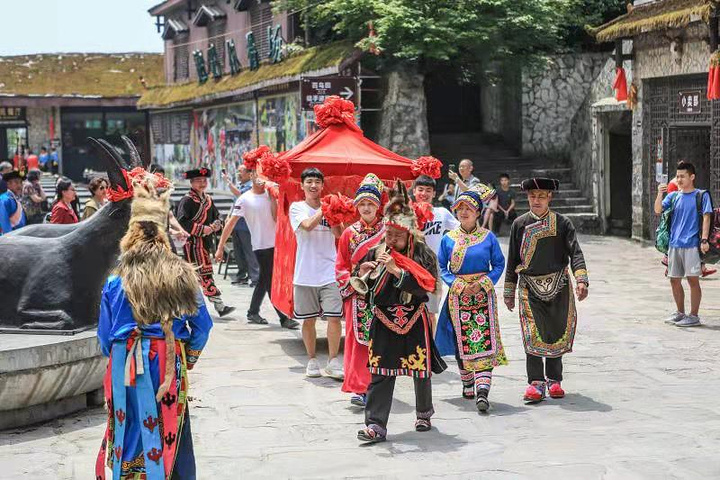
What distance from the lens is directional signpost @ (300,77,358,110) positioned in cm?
1950

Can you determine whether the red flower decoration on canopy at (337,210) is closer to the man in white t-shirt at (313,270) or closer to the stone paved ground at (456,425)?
the man in white t-shirt at (313,270)

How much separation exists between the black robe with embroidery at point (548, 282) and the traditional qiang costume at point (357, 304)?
45.0 inches

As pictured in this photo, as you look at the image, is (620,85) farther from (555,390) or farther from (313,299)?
(555,390)

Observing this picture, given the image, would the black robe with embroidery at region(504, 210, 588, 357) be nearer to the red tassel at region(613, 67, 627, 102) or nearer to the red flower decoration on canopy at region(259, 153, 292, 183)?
the red flower decoration on canopy at region(259, 153, 292, 183)

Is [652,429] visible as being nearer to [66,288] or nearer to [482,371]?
[482,371]

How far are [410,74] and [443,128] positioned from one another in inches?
208

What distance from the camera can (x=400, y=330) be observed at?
7.41 meters

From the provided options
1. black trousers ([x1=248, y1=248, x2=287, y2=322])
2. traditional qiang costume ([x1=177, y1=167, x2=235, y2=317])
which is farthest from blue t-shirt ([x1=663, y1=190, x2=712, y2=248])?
traditional qiang costume ([x1=177, y1=167, x2=235, y2=317])

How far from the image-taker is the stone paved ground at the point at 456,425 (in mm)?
6734

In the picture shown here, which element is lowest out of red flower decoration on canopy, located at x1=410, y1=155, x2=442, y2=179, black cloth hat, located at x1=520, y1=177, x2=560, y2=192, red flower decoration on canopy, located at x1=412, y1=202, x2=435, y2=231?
red flower decoration on canopy, located at x1=412, y1=202, x2=435, y2=231

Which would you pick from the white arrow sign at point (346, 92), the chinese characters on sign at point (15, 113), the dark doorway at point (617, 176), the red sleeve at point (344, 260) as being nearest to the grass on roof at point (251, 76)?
the white arrow sign at point (346, 92)

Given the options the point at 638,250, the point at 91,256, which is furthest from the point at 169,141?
the point at 91,256

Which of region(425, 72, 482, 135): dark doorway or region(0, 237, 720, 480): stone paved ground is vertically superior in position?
region(425, 72, 482, 135): dark doorway

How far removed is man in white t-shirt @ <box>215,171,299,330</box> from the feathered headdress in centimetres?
605
